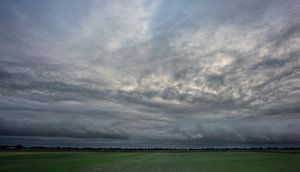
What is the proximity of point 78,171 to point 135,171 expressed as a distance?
9.03 meters

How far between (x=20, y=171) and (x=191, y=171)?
26770 millimetres

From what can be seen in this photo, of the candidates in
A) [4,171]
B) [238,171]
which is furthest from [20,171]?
[238,171]

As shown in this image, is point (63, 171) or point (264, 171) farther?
point (264, 171)

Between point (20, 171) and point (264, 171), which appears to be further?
point (264, 171)

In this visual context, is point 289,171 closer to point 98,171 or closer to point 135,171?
point 135,171

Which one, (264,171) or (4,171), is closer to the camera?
(4,171)

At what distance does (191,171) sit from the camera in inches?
1804

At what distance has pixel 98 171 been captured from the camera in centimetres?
4488

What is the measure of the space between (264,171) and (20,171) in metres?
39.6

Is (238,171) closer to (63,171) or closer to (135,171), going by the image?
(135,171)

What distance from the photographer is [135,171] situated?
147 ft

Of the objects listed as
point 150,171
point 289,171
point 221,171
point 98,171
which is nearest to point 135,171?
point 150,171

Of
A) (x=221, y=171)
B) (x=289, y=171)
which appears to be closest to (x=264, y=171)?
(x=289, y=171)

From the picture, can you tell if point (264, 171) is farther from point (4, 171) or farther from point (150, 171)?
point (4, 171)
